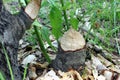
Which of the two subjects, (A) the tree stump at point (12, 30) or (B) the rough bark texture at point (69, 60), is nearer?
(A) the tree stump at point (12, 30)

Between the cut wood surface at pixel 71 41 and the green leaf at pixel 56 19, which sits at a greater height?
the green leaf at pixel 56 19

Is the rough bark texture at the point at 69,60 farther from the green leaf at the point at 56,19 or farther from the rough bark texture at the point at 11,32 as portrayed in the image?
the rough bark texture at the point at 11,32

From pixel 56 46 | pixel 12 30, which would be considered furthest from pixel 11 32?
pixel 56 46

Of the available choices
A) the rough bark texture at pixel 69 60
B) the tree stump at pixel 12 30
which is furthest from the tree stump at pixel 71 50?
the tree stump at pixel 12 30

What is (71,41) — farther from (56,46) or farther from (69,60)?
(56,46)

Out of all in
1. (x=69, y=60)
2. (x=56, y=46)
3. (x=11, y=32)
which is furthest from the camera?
(x=56, y=46)

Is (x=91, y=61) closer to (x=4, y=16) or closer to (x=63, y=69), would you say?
(x=63, y=69)

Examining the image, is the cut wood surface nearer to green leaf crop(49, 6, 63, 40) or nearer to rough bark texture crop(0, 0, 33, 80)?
green leaf crop(49, 6, 63, 40)
